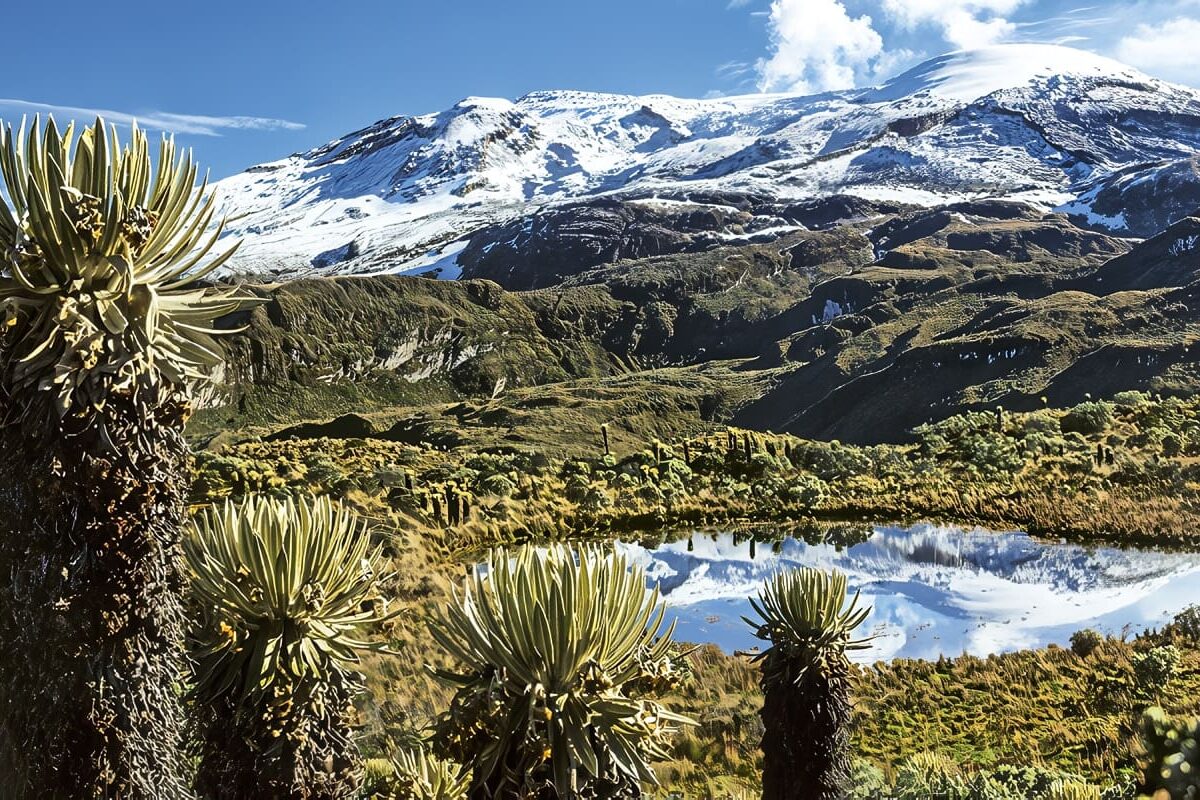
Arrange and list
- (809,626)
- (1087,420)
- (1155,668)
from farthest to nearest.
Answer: (1087,420)
(1155,668)
(809,626)

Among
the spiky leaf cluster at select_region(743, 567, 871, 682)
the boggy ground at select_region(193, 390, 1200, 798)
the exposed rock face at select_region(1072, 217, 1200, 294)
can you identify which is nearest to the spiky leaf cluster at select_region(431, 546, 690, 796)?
the boggy ground at select_region(193, 390, 1200, 798)

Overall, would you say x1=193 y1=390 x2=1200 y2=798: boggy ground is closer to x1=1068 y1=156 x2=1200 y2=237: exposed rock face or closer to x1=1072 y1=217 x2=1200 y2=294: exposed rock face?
x1=1072 y1=217 x2=1200 y2=294: exposed rock face

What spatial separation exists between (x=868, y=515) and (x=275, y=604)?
1568 centimetres

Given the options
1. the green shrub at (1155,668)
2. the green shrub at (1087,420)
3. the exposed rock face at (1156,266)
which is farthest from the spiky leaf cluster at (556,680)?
the exposed rock face at (1156,266)

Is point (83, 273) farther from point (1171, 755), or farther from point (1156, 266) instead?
point (1156, 266)

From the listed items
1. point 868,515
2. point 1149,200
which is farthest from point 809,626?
point 1149,200

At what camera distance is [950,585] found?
12234mm

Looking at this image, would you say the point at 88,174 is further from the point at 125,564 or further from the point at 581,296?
the point at 581,296

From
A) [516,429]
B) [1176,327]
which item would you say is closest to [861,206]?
[1176,327]

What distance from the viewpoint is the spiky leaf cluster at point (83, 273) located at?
6.29 feet

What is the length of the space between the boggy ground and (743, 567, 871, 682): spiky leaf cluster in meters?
1.29

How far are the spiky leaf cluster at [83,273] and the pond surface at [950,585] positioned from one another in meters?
8.68

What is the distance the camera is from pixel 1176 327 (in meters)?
54.3

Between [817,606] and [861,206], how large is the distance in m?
200
